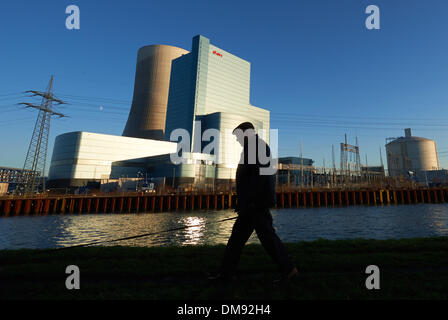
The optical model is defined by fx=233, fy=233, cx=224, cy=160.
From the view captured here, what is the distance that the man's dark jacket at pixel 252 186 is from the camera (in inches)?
143

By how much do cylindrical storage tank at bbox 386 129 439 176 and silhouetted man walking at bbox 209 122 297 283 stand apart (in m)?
109

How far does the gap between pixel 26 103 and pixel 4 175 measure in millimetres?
82814

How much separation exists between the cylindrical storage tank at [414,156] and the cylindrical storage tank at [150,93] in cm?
9568

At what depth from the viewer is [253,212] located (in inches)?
142

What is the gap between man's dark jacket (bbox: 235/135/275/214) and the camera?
11.9 ft

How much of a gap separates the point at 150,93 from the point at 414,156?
358 ft

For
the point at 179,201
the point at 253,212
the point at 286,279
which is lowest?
the point at 179,201

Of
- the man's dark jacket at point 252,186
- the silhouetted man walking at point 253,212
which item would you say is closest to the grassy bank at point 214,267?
the silhouetted man walking at point 253,212

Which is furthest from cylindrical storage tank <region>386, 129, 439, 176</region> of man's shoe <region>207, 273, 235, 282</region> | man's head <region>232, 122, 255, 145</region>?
man's shoe <region>207, 273, 235, 282</region>

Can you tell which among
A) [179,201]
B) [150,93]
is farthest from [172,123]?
[179,201]

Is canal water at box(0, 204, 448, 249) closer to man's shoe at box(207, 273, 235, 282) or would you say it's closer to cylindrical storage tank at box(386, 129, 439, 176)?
man's shoe at box(207, 273, 235, 282)

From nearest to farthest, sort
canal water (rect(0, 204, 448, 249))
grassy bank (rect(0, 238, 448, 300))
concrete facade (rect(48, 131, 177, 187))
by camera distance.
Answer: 1. grassy bank (rect(0, 238, 448, 300))
2. canal water (rect(0, 204, 448, 249))
3. concrete facade (rect(48, 131, 177, 187))

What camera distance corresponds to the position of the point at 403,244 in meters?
5.80

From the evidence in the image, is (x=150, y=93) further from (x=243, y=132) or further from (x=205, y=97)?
(x=243, y=132)
